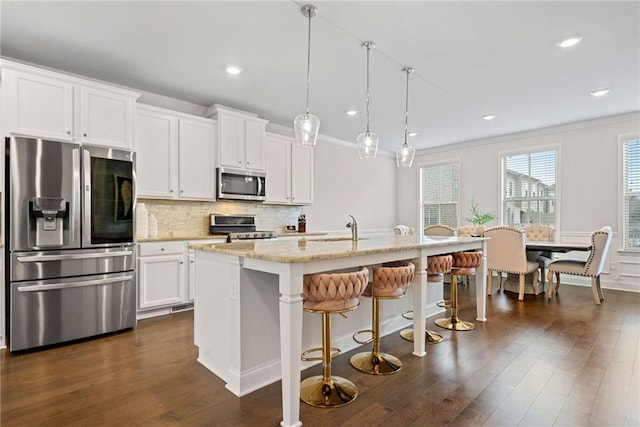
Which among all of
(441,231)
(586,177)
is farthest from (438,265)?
(586,177)

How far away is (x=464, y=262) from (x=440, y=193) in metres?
4.48

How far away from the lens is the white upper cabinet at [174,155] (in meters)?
3.86

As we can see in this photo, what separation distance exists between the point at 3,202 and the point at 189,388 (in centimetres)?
229

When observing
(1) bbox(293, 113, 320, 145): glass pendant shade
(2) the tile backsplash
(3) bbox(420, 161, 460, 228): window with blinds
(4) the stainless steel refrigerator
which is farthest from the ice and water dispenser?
(3) bbox(420, 161, 460, 228): window with blinds

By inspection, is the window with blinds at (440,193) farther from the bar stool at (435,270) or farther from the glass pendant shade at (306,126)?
the glass pendant shade at (306,126)

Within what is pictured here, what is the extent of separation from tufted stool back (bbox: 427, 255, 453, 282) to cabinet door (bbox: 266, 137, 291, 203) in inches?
111

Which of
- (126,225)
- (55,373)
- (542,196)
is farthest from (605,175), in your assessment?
(55,373)

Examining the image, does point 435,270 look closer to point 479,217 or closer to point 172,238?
point 172,238

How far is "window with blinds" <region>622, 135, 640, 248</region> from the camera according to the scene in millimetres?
5090

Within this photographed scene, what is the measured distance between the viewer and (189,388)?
7.20 ft

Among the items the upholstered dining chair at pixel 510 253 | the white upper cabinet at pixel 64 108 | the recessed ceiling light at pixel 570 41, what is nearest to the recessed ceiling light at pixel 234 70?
the white upper cabinet at pixel 64 108

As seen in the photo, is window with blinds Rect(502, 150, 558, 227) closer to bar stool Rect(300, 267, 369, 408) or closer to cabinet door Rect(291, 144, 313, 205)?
cabinet door Rect(291, 144, 313, 205)

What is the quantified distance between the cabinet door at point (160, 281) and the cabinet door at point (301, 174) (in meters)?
2.17

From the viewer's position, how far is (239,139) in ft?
15.2
